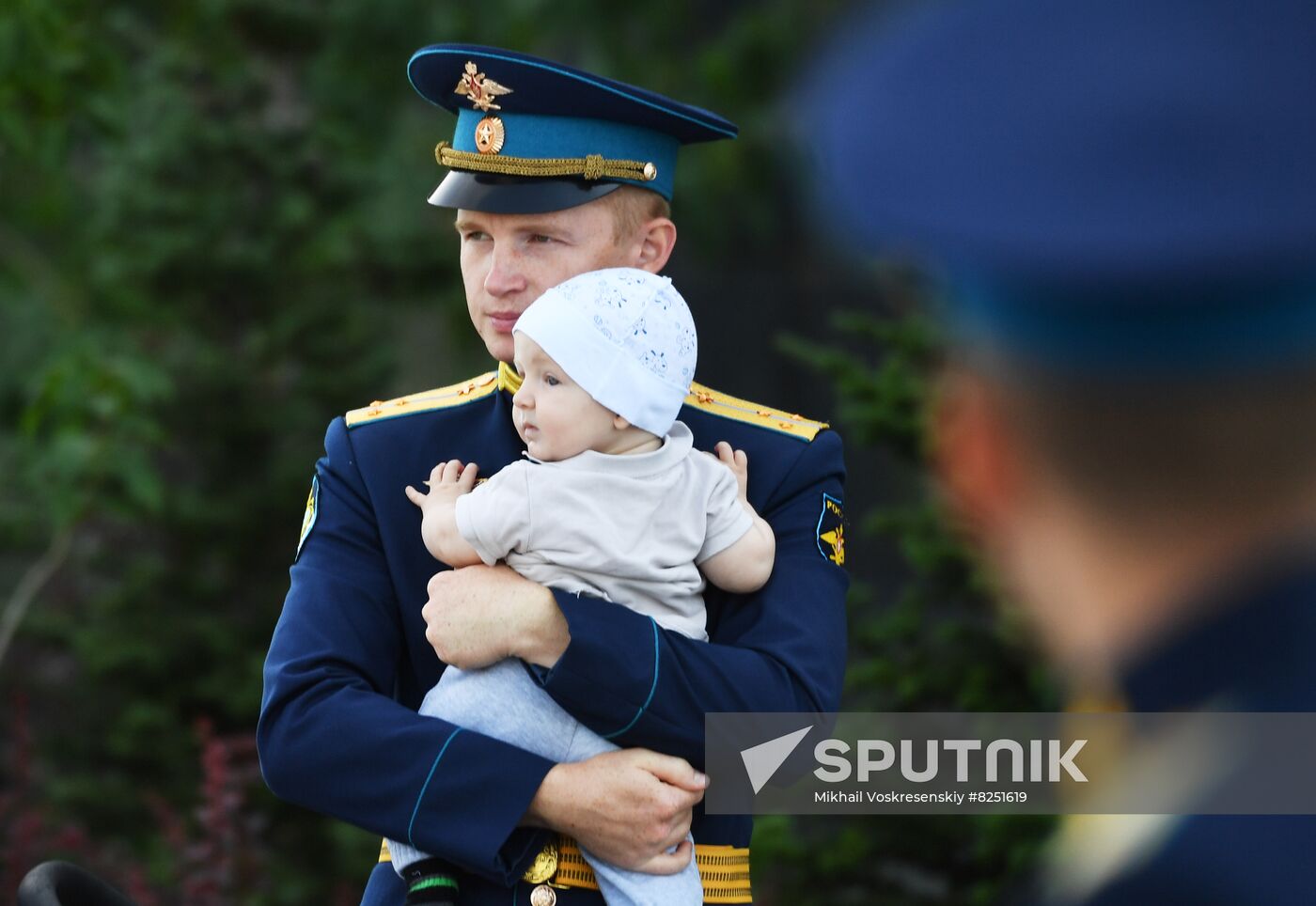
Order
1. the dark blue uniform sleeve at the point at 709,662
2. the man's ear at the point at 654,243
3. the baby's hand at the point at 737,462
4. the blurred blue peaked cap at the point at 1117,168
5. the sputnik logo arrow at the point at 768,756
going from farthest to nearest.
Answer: the man's ear at the point at 654,243
the baby's hand at the point at 737,462
the sputnik logo arrow at the point at 768,756
the dark blue uniform sleeve at the point at 709,662
the blurred blue peaked cap at the point at 1117,168

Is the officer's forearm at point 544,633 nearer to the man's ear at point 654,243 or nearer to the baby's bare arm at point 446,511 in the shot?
the baby's bare arm at point 446,511

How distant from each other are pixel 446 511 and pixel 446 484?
87mm

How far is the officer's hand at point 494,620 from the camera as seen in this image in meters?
2.30

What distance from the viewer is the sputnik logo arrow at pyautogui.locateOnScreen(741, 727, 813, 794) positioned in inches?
94.0

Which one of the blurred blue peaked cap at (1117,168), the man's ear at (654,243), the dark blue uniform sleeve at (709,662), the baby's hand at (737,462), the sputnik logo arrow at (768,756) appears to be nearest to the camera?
the blurred blue peaked cap at (1117,168)

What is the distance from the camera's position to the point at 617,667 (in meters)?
2.27

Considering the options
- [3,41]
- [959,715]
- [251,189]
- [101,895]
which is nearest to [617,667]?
[101,895]

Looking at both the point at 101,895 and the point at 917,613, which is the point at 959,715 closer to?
the point at 917,613

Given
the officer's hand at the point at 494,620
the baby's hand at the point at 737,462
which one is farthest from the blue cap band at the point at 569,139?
the officer's hand at the point at 494,620

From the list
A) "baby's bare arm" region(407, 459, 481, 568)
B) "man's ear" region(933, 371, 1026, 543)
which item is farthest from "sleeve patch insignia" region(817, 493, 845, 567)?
"man's ear" region(933, 371, 1026, 543)

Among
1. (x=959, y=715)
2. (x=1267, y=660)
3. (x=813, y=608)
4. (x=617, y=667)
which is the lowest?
(x=1267, y=660)

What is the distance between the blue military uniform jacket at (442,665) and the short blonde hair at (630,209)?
289 millimetres

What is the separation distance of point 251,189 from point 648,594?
3835 mm

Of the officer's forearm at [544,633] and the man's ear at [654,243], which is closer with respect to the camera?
the officer's forearm at [544,633]
